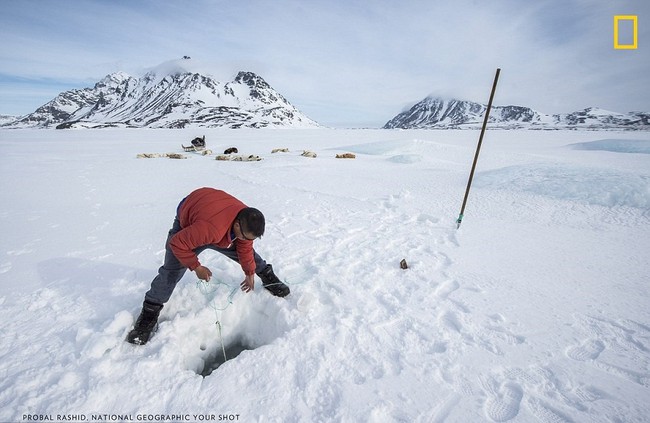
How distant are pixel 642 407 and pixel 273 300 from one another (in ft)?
10.4

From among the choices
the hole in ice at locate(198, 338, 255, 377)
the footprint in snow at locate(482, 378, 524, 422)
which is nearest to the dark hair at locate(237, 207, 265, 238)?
the hole in ice at locate(198, 338, 255, 377)

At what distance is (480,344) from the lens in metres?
2.73

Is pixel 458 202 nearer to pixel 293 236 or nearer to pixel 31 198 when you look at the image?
pixel 293 236

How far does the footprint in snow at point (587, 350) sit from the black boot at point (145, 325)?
375cm

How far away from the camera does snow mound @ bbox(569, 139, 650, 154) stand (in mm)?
17484

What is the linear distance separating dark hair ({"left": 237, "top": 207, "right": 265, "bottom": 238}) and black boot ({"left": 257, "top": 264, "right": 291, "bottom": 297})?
38.2 inches

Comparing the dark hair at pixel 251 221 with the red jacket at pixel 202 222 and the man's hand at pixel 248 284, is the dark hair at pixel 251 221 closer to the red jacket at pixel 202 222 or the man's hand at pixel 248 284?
the red jacket at pixel 202 222

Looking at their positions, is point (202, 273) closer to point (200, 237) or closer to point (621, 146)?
point (200, 237)

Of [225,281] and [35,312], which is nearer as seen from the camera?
[35,312]

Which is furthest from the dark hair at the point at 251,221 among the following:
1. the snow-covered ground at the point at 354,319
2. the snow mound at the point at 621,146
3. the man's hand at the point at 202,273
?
the snow mound at the point at 621,146

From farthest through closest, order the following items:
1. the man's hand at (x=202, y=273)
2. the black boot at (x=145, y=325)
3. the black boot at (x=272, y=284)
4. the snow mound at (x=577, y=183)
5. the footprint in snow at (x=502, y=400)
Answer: the snow mound at (x=577, y=183)
the black boot at (x=272, y=284)
the black boot at (x=145, y=325)
the man's hand at (x=202, y=273)
the footprint in snow at (x=502, y=400)

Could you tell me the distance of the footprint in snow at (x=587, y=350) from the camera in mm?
2580

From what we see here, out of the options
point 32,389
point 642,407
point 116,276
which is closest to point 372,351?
point 642,407

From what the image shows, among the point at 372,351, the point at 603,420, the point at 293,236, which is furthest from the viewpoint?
the point at 293,236
